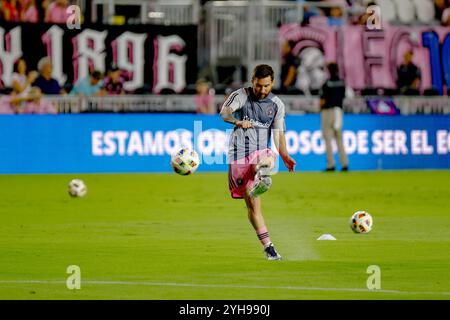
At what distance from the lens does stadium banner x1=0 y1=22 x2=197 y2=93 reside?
113 feet

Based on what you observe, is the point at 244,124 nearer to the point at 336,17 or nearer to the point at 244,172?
the point at 244,172

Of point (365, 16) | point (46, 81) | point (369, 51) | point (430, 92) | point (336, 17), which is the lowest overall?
point (46, 81)

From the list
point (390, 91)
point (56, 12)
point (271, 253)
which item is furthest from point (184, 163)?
point (390, 91)

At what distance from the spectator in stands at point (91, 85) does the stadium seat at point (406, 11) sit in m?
9.69

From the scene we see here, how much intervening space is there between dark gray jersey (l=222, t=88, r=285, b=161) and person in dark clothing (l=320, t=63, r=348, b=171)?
Result: 1823 centimetres

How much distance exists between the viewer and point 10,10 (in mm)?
34719

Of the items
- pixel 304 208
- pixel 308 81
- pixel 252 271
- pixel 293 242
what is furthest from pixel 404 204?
pixel 308 81

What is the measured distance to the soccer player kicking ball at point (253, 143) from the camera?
591 inches

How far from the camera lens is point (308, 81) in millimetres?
37219

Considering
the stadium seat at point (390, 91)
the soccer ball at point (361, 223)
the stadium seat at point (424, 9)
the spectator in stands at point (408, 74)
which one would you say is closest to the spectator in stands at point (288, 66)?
the stadium seat at point (390, 91)

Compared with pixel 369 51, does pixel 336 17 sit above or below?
above

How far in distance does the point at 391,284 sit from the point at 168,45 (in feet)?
78.0

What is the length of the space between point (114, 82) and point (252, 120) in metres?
20.1
